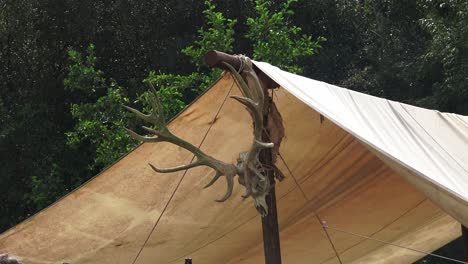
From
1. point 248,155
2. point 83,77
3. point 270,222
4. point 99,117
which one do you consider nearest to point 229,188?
point 248,155

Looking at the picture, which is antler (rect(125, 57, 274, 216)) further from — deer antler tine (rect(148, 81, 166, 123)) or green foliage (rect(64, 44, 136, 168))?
green foliage (rect(64, 44, 136, 168))

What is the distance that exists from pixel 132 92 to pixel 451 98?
14.6 feet

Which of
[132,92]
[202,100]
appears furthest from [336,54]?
[202,100]

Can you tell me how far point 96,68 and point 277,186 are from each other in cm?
700

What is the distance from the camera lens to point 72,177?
10328 millimetres

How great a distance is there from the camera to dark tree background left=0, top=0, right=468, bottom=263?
10242 millimetres

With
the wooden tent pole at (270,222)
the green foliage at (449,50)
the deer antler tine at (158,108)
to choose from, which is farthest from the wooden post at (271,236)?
the green foliage at (449,50)

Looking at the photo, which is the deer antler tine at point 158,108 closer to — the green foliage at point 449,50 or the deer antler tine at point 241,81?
the deer antler tine at point 241,81

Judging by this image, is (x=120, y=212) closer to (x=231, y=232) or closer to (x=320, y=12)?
(x=231, y=232)

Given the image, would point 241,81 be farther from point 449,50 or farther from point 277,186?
point 449,50

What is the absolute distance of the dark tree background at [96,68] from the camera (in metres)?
10.2

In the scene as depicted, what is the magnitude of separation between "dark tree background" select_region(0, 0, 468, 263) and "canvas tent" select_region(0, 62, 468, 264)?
4.49 m

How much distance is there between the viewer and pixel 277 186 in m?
4.65

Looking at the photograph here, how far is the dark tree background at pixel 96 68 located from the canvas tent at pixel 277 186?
4.49 metres
